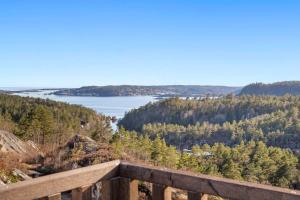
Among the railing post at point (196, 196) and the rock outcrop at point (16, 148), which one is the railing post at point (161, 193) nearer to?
the railing post at point (196, 196)

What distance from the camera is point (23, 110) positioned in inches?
2876

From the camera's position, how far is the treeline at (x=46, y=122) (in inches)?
1574

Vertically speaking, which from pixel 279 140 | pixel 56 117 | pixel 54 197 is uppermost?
pixel 54 197

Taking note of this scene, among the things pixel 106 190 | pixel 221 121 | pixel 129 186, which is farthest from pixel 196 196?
pixel 221 121

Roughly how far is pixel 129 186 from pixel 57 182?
504 millimetres

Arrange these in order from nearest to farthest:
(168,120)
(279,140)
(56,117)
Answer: (56,117), (279,140), (168,120)

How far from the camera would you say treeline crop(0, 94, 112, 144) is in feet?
131

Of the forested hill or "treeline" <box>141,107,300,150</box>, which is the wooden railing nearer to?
the forested hill

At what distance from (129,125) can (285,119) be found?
50.0 m

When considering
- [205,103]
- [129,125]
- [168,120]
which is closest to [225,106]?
[205,103]

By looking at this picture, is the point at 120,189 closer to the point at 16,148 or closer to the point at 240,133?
the point at 16,148

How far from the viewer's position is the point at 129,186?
2477 mm

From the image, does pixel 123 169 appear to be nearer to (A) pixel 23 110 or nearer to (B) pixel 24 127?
(B) pixel 24 127

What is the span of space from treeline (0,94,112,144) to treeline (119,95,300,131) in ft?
192
